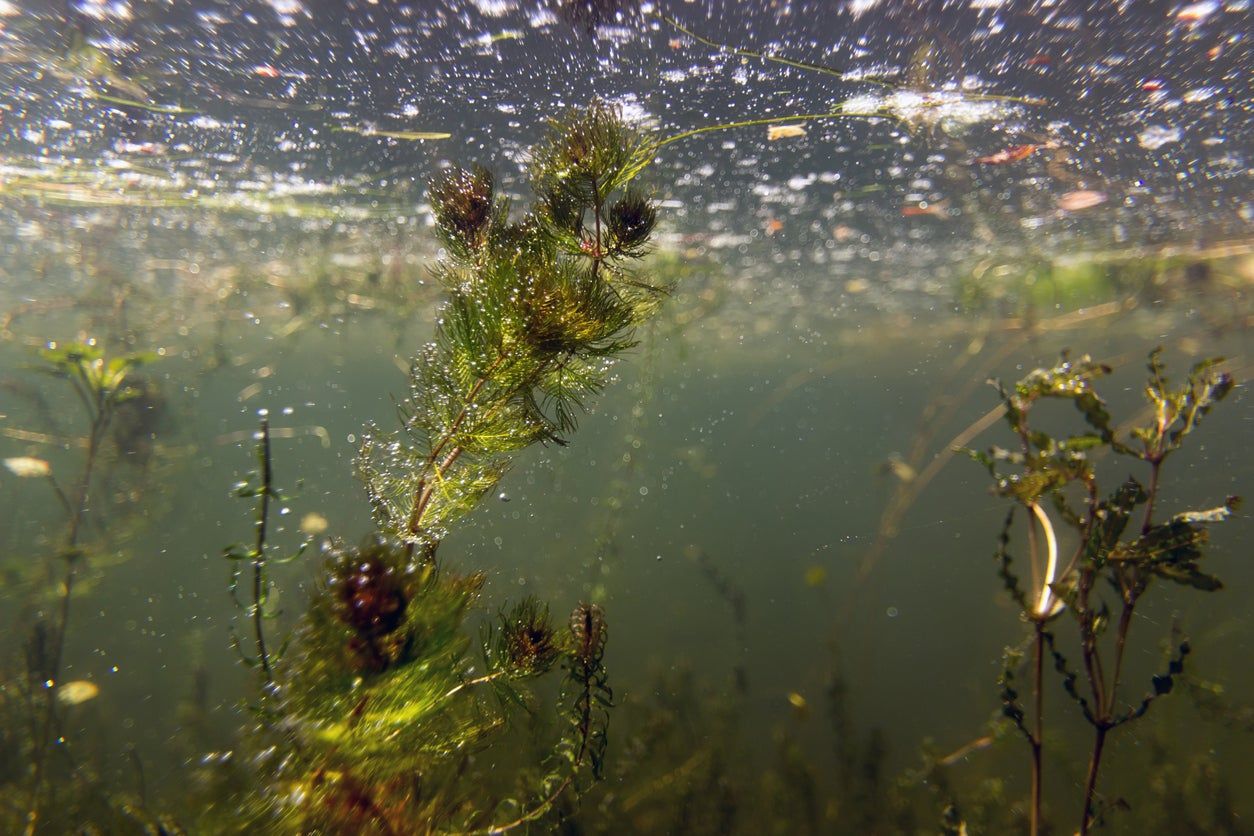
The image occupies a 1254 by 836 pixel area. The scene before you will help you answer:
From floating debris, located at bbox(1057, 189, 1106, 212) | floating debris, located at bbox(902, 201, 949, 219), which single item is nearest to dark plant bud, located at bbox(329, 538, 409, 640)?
floating debris, located at bbox(902, 201, 949, 219)

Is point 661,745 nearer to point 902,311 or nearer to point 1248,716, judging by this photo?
point 1248,716

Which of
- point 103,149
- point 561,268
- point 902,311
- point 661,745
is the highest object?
point 103,149

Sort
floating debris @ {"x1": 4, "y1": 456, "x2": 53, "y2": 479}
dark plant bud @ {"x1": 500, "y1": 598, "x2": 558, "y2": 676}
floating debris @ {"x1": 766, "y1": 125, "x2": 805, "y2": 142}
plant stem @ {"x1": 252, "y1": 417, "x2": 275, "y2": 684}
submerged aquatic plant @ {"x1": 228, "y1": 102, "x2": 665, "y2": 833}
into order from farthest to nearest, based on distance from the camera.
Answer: floating debris @ {"x1": 766, "y1": 125, "x2": 805, "y2": 142} < floating debris @ {"x1": 4, "y1": 456, "x2": 53, "y2": 479} < dark plant bud @ {"x1": 500, "y1": 598, "x2": 558, "y2": 676} < plant stem @ {"x1": 252, "y1": 417, "x2": 275, "y2": 684} < submerged aquatic plant @ {"x1": 228, "y1": 102, "x2": 665, "y2": 833}

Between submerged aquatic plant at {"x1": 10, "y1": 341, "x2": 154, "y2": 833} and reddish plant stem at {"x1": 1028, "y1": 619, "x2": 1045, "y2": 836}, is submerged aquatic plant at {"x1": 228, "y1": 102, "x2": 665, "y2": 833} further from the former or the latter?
submerged aquatic plant at {"x1": 10, "y1": 341, "x2": 154, "y2": 833}

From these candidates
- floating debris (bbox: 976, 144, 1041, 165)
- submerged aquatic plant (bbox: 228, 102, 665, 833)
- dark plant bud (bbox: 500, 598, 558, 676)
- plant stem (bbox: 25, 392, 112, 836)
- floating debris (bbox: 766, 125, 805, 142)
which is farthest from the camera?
floating debris (bbox: 976, 144, 1041, 165)

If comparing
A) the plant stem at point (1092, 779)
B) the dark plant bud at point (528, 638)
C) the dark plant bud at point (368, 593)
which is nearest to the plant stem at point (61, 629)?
the dark plant bud at point (368, 593)

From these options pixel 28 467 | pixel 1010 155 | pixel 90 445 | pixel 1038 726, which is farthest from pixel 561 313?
pixel 1010 155

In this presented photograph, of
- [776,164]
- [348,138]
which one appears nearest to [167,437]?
[348,138]

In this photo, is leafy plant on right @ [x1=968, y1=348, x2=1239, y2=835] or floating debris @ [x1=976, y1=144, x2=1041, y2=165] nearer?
leafy plant on right @ [x1=968, y1=348, x2=1239, y2=835]

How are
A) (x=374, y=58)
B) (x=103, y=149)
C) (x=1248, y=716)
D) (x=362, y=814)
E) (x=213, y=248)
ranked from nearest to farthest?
(x=362, y=814), (x=374, y=58), (x=1248, y=716), (x=103, y=149), (x=213, y=248)
